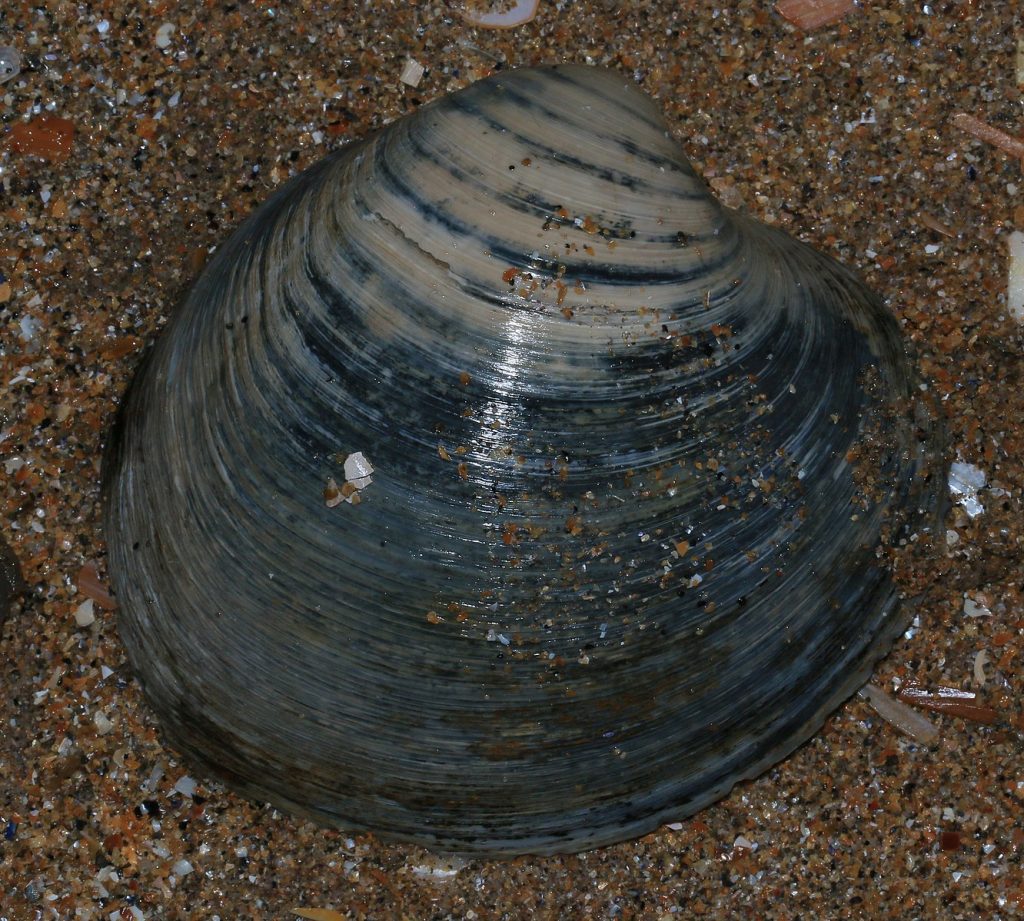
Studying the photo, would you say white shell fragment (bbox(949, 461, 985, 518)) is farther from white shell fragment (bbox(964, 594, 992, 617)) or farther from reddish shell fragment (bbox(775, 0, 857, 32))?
reddish shell fragment (bbox(775, 0, 857, 32))

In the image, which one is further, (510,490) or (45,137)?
(45,137)

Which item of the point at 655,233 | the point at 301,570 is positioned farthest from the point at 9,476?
the point at 655,233

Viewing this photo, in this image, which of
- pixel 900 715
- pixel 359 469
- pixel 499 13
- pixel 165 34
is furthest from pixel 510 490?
pixel 165 34

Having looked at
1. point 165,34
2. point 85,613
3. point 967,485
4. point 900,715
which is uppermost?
point 165,34

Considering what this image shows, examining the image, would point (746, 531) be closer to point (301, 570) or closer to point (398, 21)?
point (301, 570)

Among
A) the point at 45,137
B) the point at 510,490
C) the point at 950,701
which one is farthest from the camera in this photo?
the point at 45,137

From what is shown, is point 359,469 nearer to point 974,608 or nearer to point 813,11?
point 974,608

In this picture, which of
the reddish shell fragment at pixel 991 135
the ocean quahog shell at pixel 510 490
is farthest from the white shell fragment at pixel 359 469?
the reddish shell fragment at pixel 991 135

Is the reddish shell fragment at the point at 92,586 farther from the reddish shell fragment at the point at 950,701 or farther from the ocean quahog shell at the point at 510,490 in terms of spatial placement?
the reddish shell fragment at the point at 950,701
